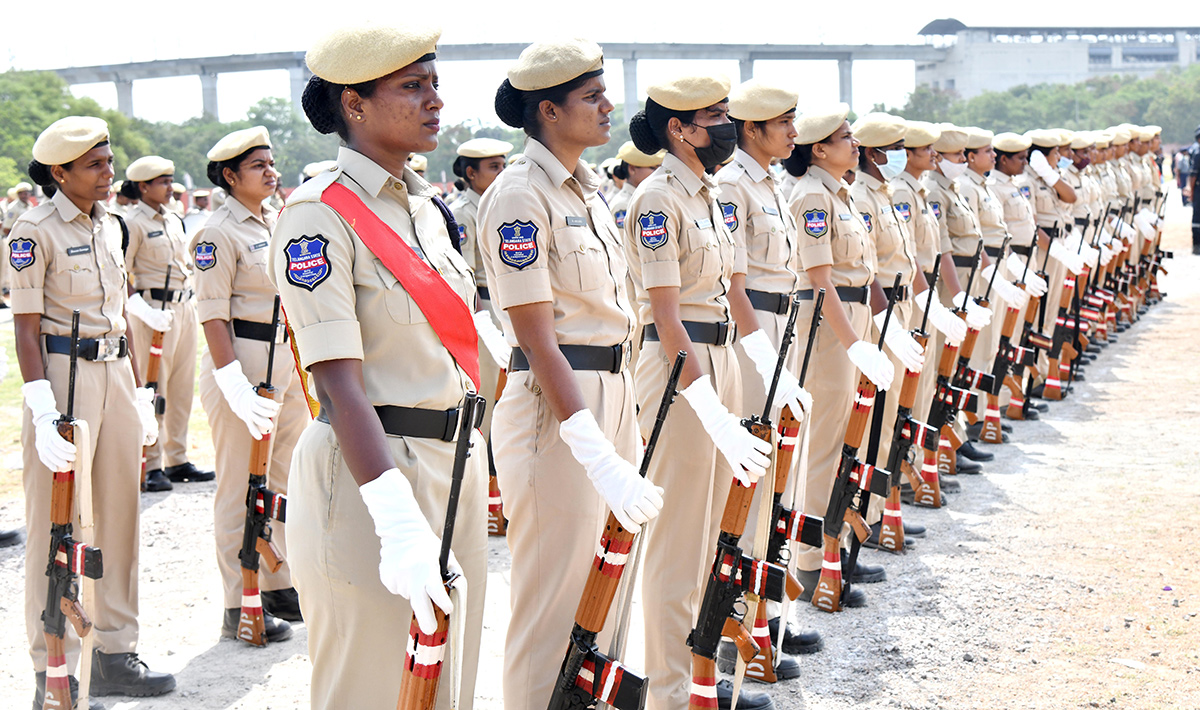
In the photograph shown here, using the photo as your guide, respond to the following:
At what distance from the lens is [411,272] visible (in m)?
2.38

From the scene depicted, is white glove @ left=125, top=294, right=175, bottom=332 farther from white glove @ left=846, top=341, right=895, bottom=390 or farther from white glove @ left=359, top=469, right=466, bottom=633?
white glove @ left=359, top=469, right=466, bottom=633

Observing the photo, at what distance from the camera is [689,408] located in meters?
4.02

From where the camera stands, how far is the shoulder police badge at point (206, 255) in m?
5.02

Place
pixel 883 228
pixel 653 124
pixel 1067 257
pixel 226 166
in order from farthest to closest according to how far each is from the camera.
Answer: pixel 1067 257 → pixel 883 228 → pixel 226 166 → pixel 653 124

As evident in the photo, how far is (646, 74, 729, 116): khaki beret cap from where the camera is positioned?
4.13 metres

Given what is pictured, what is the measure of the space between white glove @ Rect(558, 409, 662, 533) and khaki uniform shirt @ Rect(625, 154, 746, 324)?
98 cm

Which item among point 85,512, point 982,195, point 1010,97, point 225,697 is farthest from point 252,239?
point 1010,97

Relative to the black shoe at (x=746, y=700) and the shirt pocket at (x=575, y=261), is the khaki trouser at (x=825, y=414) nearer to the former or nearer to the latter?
the black shoe at (x=746, y=700)

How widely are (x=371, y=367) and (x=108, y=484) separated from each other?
2.72 m

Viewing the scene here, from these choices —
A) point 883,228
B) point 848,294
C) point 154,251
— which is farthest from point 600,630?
point 154,251

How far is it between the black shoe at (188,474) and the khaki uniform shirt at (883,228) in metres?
5.05

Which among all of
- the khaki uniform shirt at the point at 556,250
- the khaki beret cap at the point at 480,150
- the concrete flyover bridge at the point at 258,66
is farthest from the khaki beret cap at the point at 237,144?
the concrete flyover bridge at the point at 258,66

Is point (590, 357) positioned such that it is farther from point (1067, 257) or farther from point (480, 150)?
point (1067, 257)

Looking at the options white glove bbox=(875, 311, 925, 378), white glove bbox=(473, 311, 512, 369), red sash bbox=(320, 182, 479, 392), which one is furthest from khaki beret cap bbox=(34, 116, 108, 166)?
white glove bbox=(875, 311, 925, 378)
